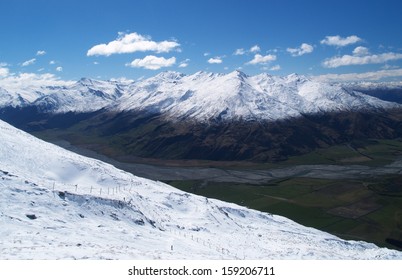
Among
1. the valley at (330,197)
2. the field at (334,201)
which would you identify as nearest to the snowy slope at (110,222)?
the field at (334,201)

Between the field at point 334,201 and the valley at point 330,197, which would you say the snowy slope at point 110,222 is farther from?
the valley at point 330,197

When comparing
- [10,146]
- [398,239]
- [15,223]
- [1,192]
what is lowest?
[398,239]

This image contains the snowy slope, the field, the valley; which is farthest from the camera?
the valley

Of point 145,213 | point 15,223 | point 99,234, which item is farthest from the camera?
point 145,213

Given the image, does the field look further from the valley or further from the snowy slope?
the snowy slope

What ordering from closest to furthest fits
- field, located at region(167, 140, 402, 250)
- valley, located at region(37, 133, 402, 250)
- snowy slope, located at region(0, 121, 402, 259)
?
snowy slope, located at region(0, 121, 402, 259)
field, located at region(167, 140, 402, 250)
valley, located at region(37, 133, 402, 250)

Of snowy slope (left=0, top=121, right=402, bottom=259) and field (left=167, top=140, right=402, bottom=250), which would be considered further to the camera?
field (left=167, top=140, right=402, bottom=250)

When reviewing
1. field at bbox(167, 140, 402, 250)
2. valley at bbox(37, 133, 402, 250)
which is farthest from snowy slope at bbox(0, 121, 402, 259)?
valley at bbox(37, 133, 402, 250)

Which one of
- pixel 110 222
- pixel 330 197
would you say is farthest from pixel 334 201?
pixel 110 222
